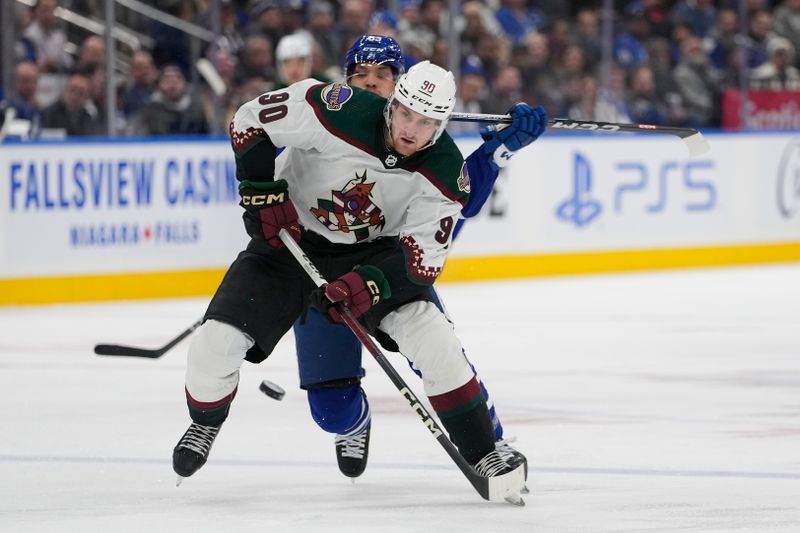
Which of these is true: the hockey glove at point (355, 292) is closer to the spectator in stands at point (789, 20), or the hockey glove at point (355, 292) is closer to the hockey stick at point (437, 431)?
the hockey stick at point (437, 431)

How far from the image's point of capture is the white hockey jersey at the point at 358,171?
3.49 metres

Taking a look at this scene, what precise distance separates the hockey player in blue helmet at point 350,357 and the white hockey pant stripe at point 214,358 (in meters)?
0.26

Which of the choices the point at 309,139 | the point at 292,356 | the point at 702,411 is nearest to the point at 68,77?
the point at 292,356

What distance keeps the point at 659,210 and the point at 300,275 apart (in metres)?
6.41

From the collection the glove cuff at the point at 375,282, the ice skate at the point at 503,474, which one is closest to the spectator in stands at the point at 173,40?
the glove cuff at the point at 375,282

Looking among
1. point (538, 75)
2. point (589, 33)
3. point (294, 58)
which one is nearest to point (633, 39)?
point (589, 33)

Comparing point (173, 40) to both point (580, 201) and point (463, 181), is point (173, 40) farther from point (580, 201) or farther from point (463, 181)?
point (463, 181)

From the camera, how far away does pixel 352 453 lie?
381 centimetres

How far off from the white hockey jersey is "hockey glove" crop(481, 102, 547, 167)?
0.71 ft

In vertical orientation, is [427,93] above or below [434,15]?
below

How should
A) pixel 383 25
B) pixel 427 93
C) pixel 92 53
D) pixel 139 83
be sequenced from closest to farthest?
pixel 427 93 → pixel 92 53 → pixel 383 25 → pixel 139 83

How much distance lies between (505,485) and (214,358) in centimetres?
67

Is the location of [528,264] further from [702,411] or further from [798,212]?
[702,411]

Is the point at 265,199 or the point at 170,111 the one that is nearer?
the point at 265,199
